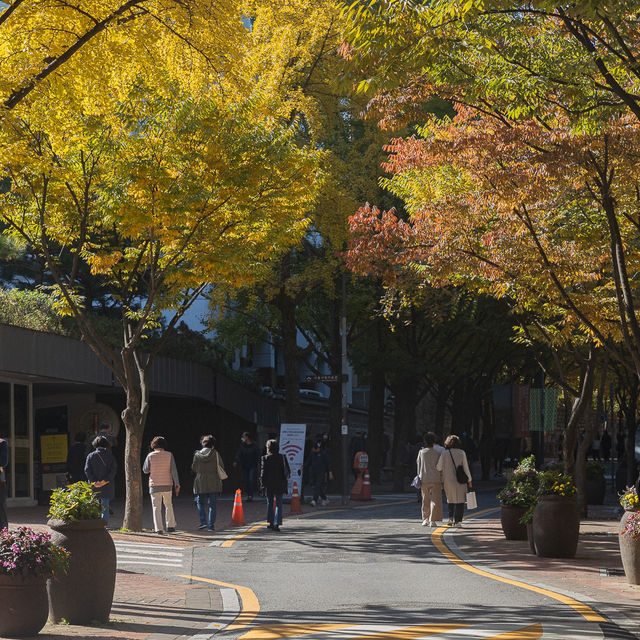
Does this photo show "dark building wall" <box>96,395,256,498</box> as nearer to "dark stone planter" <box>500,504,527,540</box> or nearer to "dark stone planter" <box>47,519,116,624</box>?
"dark stone planter" <box>500,504,527,540</box>

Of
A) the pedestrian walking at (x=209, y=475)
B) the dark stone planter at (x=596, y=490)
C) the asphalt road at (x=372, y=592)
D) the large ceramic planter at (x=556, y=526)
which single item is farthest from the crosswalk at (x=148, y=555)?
the dark stone planter at (x=596, y=490)

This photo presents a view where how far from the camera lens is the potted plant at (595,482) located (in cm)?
2681

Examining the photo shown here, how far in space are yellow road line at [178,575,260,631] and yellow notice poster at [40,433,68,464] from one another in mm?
14318

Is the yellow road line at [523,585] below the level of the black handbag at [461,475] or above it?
below

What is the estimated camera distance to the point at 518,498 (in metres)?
16.7

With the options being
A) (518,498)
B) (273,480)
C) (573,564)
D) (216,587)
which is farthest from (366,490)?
(216,587)

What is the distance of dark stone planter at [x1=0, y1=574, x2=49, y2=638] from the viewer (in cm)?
827

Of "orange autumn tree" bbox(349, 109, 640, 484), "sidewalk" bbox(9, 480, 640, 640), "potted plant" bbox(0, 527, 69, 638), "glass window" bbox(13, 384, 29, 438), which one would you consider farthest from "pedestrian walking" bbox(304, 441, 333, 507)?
"potted plant" bbox(0, 527, 69, 638)

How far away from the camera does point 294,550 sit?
1589 cm

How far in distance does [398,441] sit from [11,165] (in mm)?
24460

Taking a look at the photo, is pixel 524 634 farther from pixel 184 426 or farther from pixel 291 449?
pixel 184 426

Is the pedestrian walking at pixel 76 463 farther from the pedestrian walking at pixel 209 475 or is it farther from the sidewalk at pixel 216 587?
the pedestrian walking at pixel 209 475

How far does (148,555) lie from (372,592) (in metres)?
4.98

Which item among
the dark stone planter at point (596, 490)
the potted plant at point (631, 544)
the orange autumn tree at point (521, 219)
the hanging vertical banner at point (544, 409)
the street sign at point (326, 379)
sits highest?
the orange autumn tree at point (521, 219)
